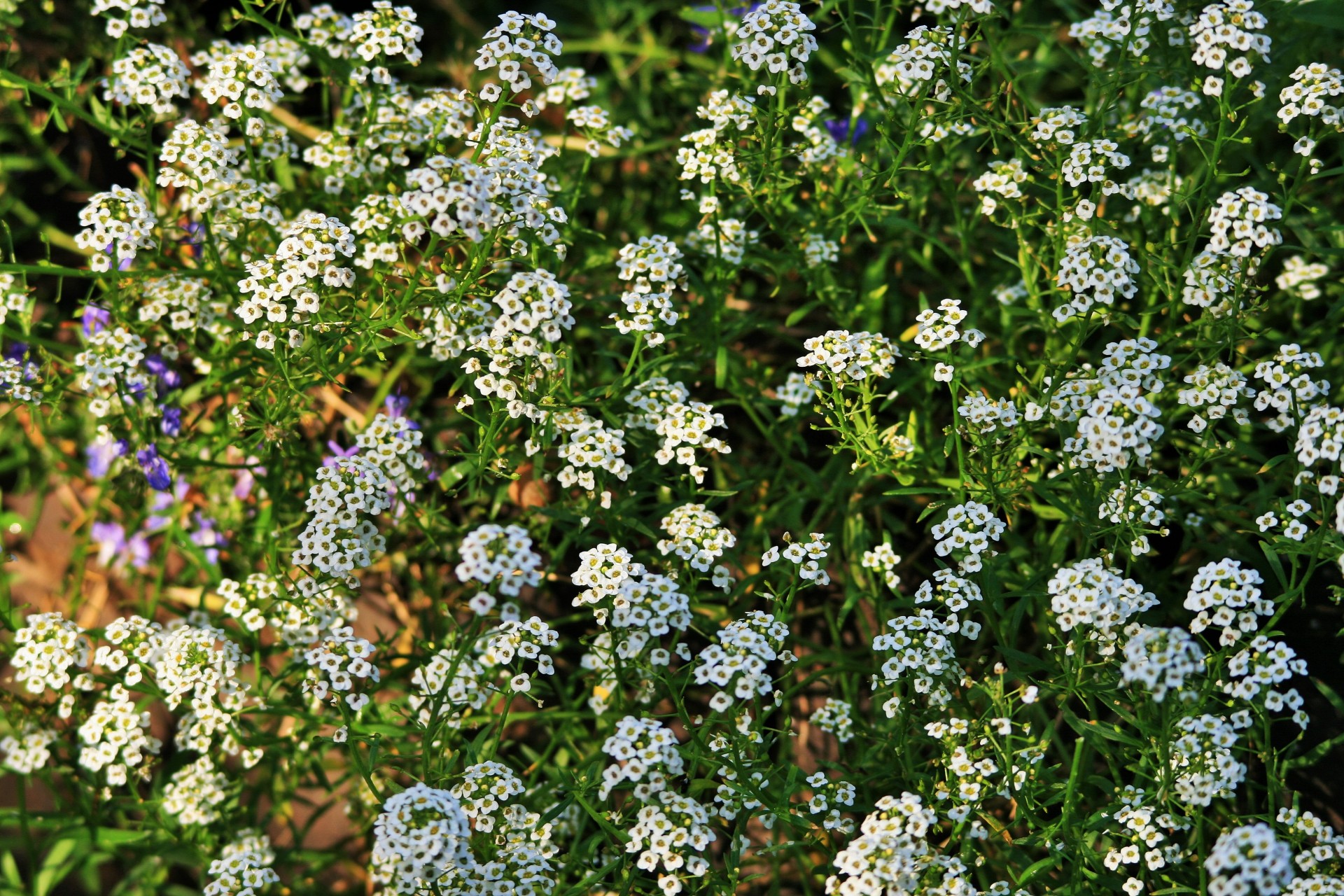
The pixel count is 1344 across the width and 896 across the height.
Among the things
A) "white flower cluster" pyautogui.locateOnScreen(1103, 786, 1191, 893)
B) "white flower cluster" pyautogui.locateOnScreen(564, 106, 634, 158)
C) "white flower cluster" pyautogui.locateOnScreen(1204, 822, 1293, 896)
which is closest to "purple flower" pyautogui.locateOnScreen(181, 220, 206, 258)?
"white flower cluster" pyautogui.locateOnScreen(564, 106, 634, 158)

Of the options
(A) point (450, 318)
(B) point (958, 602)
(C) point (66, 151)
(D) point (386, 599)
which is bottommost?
(B) point (958, 602)

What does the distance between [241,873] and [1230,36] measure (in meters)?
3.26

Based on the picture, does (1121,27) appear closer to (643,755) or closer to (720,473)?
(720,473)

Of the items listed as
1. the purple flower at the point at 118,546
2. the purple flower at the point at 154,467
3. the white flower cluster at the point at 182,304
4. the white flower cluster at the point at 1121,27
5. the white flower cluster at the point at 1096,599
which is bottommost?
the white flower cluster at the point at 1096,599

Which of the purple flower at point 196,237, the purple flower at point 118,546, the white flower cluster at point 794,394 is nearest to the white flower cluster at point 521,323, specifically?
the white flower cluster at point 794,394

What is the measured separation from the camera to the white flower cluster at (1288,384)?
278cm

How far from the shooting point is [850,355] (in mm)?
2814

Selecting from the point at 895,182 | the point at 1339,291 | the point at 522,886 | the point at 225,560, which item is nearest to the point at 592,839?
the point at 522,886

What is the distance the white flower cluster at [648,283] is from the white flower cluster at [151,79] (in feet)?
4.34

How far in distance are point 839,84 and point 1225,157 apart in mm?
1471

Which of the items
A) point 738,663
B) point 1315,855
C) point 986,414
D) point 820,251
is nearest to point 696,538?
point 738,663

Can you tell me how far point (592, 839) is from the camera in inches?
104

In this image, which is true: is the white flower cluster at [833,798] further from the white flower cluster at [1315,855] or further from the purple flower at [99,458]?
the purple flower at [99,458]

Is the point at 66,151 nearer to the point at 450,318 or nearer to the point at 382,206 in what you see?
the point at 382,206
